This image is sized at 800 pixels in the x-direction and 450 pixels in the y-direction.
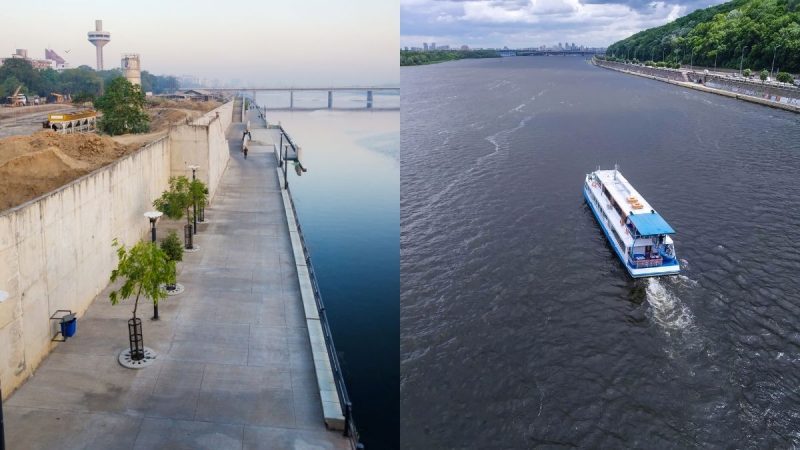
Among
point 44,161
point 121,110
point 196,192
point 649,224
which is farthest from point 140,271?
point 121,110

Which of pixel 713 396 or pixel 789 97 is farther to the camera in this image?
pixel 789 97

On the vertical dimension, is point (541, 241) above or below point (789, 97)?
below

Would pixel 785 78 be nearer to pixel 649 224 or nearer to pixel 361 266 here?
pixel 649 224

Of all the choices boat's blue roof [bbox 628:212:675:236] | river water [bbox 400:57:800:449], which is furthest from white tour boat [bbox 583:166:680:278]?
river water [bbox 400:57:800:449]

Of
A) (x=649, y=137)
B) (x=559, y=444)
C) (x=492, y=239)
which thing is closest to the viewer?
(x=559, y=444)

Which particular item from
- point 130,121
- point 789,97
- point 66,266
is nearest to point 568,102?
point 789,97

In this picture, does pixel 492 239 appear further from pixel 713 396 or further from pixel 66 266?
pixel 66 266

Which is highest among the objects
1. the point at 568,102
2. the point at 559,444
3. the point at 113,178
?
the point at 568,102

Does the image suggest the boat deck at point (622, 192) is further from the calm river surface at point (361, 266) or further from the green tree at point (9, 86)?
the green tree at point (9, 86)
